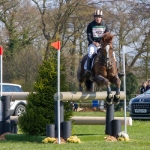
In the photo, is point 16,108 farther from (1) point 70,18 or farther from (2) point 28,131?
(1) point 70,18

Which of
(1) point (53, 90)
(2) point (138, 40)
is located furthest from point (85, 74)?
(2) point (138, 40)

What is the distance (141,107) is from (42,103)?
8991mm

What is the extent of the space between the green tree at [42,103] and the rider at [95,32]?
96 centimetres

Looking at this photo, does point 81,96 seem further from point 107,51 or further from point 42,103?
point 107,51

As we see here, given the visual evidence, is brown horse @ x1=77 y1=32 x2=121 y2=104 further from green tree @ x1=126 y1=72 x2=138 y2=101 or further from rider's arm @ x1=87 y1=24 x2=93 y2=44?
green tree @ x1=126 y1=72 x2=138 y2=101

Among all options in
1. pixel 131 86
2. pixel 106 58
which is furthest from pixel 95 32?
pixel 131 86

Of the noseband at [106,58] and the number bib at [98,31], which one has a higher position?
the number bib at [98,31]

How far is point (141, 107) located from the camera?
21.6 m

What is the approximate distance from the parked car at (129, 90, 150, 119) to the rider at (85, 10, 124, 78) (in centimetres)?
862

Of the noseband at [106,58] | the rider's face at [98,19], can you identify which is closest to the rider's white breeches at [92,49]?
the noseband at [106,58]

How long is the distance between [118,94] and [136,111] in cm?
914

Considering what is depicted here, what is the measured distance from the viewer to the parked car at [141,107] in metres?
21.4

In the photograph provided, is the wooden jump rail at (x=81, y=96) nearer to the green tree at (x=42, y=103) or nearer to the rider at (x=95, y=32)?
the rider at (x=95, y=32)

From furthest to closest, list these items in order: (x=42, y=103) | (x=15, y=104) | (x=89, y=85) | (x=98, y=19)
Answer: (x=15, y=104)
(x=89, y=85)
(x=42, y=103)
(x=98, y=19)
